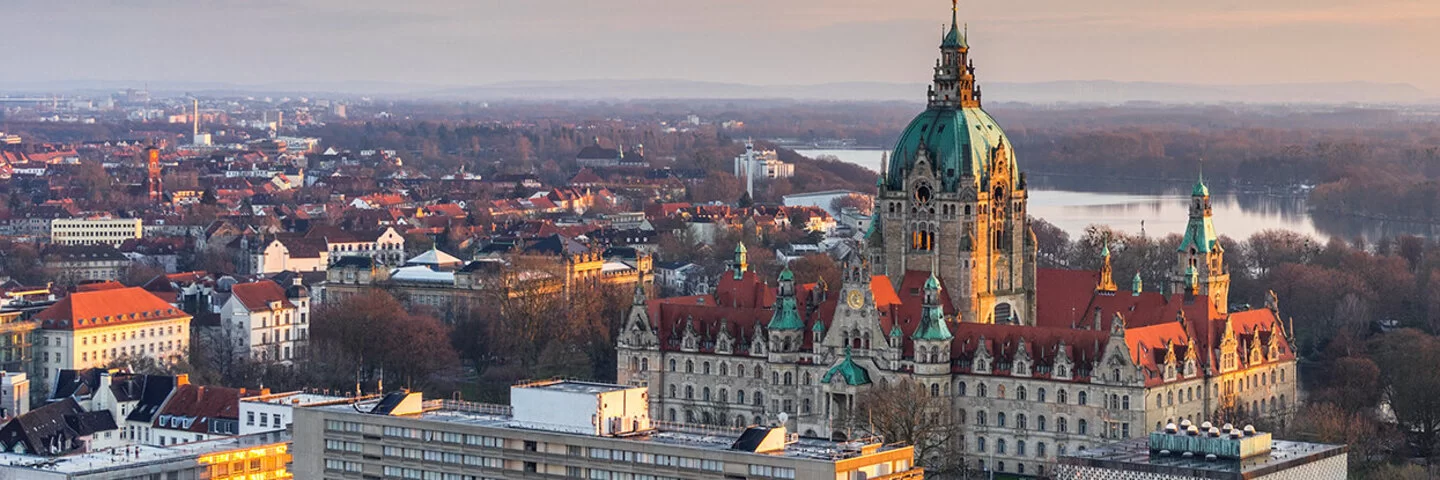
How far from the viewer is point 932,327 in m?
91.2

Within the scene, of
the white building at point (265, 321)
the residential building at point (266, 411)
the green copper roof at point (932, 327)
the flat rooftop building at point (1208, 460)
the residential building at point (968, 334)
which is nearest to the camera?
the flat rooftop building at point (1208, 460)

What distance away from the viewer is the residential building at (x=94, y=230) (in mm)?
183750

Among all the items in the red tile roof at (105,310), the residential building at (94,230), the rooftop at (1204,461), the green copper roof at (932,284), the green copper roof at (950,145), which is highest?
the green copper roof at (950,145)

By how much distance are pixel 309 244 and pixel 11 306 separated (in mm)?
45796

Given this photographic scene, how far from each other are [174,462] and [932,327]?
82.7ft

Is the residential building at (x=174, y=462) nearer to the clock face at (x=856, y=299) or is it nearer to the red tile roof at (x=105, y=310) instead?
the clock face at (x=856, y=299)

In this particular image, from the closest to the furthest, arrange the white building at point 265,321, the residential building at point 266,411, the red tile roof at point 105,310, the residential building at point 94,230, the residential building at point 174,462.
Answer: the residential building at point 174,462 < the residential building at point 266,411 < the red tile roof at point 105,310 < the white building at point 265,321 < the residential building at point 94,230

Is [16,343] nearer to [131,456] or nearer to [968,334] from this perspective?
[131,456]

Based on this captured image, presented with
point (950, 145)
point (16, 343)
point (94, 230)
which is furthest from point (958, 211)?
point (94, 230)

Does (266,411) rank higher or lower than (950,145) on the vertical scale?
lower

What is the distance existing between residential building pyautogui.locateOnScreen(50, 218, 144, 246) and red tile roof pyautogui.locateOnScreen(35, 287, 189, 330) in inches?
2634

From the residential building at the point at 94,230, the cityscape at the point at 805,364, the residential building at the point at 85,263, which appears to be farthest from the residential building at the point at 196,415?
the residential building at the point at 94,230

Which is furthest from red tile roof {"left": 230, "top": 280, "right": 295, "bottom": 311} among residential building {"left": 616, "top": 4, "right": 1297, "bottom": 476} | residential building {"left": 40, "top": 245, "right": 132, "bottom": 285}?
residential building {"left": 40, "top": 245, "right": 132, "bottom": 285}

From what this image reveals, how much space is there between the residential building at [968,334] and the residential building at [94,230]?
88.4 metres
